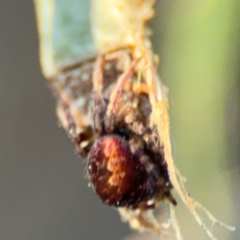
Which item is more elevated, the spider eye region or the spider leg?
the spider leg

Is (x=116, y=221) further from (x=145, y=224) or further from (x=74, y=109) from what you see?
(x=74, y=109)

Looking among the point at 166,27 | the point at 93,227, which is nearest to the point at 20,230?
the point at 93,227

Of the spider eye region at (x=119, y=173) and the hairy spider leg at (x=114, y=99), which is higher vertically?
the hairy spider leg at (x=114, y=99)
